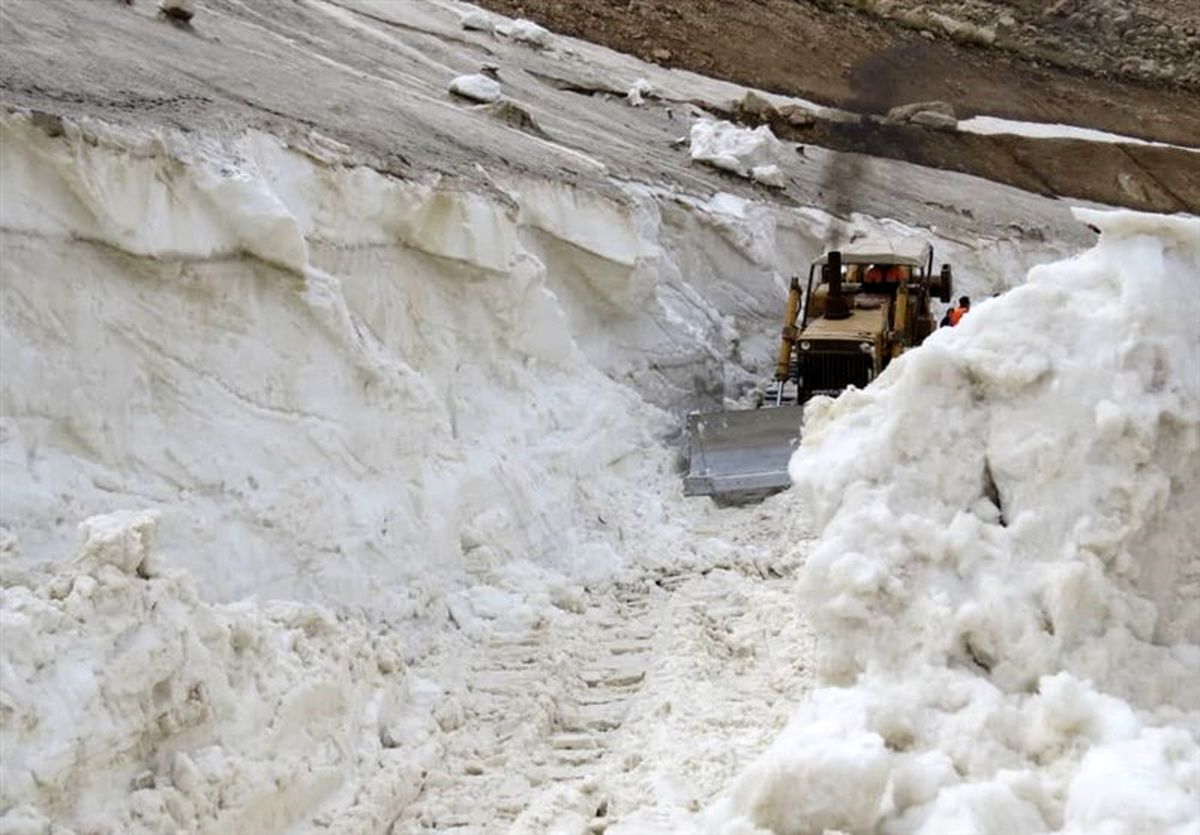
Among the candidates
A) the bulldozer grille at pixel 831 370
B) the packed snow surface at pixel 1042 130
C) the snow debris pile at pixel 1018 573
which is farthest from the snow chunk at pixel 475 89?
the packed snow surface at pixel 1042 130

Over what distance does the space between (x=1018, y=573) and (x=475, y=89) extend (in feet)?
32.6

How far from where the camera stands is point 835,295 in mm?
12516

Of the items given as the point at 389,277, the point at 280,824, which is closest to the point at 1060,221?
the point at 389,277

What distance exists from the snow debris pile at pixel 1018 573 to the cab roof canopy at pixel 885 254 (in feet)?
24.9

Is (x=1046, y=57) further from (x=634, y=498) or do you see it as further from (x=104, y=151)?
(x=104, y=151)

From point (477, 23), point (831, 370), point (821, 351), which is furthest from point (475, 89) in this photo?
point (477, 23)

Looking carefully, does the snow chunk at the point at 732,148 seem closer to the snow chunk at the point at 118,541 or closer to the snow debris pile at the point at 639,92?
the snow debris pile at the point at 639,92

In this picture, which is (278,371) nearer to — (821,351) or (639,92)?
(821,351)

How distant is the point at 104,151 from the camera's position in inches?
248

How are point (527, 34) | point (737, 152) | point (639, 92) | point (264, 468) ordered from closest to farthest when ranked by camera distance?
point (264, 468) → point (737, 152) → point (639, 92) → point (527, 34)

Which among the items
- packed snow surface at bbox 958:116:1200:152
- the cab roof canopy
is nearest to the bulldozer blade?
the cab roof canopy

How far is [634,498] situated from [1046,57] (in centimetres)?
2053

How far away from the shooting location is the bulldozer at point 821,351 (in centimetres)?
1041

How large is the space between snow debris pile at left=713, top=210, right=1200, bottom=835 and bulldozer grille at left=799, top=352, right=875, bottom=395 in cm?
643
